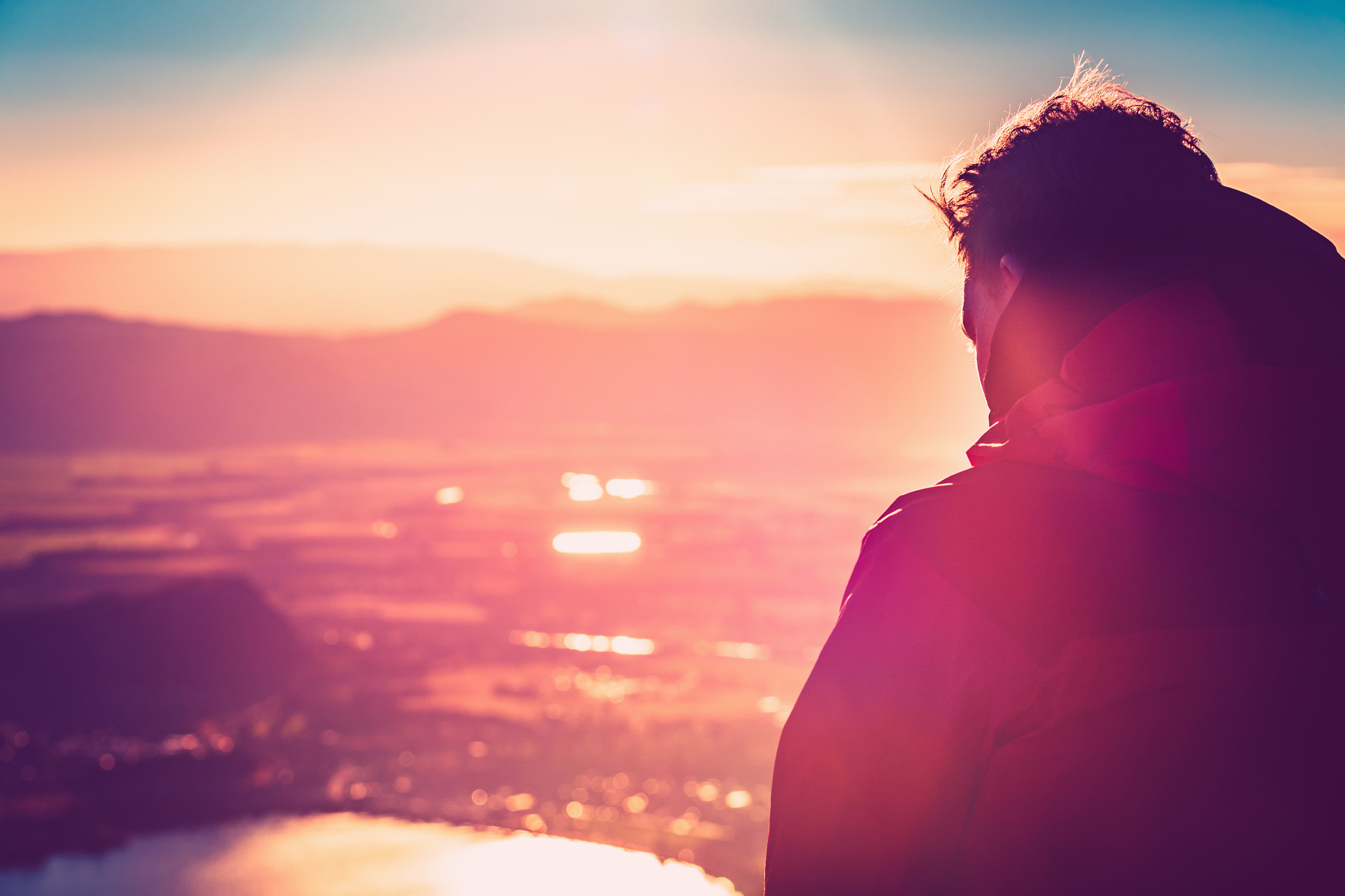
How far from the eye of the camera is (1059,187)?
1.15 m

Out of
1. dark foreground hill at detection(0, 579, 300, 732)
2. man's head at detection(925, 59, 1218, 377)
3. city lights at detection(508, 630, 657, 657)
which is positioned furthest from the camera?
city lights at detection(508, 630, 657, 657)

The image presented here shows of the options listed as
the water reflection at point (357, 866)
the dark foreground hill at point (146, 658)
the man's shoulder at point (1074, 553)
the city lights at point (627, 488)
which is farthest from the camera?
the city lights at point (627, 488)

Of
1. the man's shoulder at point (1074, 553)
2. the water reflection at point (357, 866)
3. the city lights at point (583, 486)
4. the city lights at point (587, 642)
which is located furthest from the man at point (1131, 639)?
the city lights at point (583, 486)

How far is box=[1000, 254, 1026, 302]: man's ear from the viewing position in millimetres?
1146

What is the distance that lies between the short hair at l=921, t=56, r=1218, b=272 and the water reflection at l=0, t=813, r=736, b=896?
31.1ft

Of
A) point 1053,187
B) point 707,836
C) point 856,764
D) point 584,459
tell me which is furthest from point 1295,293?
point 584,459

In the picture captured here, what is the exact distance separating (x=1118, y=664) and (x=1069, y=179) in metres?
0.54

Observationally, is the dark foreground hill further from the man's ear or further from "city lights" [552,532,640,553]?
the man's ear

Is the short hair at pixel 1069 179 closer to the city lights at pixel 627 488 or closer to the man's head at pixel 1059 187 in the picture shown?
the man's head at pixel 1059 187

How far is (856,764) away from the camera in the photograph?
0.97 metres

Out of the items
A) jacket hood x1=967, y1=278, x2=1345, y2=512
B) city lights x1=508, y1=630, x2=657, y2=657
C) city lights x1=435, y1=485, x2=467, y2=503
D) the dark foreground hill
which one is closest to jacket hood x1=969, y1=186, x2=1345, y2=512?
jacket hood x1=967, y1=278, x2=1345, y2=512

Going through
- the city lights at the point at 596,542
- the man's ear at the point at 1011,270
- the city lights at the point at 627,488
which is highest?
the city lights at the point at 627,488

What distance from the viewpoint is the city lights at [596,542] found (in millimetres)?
33156

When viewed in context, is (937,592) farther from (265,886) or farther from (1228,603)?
(265,886)
